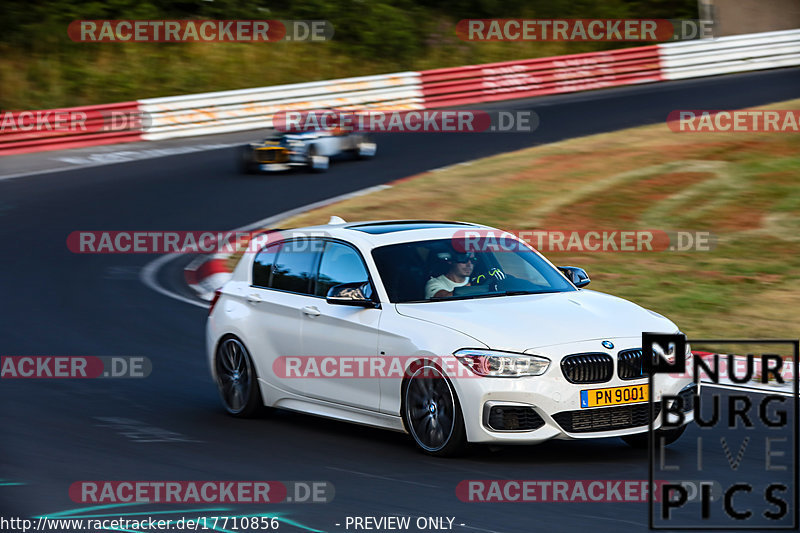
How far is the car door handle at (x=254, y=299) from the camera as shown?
9289 mm

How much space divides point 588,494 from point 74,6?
1378 inches

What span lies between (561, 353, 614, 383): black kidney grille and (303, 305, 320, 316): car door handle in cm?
204

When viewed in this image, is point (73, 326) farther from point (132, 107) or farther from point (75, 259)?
point (132, 107)

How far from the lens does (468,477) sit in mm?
7223

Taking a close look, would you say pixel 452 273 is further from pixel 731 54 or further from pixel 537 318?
pixel 731 54

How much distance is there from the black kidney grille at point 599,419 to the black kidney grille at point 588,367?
19cm

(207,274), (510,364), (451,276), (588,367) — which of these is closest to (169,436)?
(451,276)

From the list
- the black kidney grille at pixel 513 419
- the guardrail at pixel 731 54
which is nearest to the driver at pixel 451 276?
the black kidney grille at pixel 513 419

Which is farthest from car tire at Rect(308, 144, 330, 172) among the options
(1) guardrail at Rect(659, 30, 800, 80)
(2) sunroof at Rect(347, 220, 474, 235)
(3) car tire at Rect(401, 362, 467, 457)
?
(3) car tire at Rect(401, 362, 467, 457)

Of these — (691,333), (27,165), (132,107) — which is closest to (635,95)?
(132,107)

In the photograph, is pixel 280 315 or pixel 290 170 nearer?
pixel 280 315

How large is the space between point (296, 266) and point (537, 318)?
2.22 m

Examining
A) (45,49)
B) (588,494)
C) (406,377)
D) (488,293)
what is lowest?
(588,494)

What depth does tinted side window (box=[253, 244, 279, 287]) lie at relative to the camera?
947 cm
